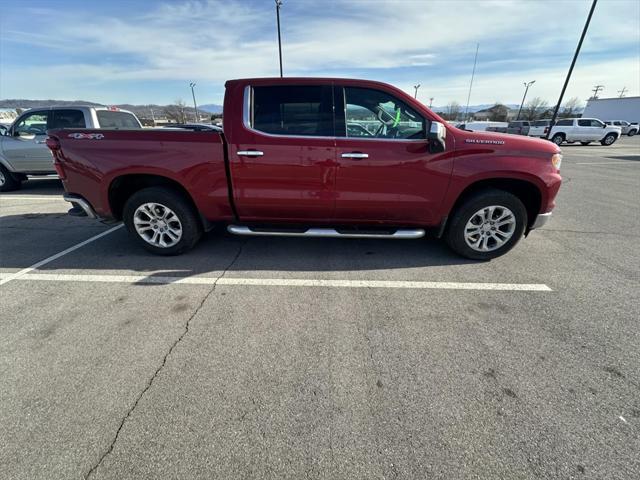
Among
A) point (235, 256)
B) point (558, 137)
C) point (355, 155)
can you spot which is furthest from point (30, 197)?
point (558, 137)

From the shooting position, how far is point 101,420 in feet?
6.18

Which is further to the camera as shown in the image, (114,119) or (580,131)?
(580,131)

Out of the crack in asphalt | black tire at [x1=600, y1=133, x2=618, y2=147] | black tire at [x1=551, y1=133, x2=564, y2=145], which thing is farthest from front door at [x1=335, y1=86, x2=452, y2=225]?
black tire at [x1=600, y1=133, x2=618, y2=147]

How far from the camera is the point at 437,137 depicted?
10.8 feet

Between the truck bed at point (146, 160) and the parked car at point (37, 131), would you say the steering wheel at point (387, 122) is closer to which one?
the truck bed at point (146, 160)

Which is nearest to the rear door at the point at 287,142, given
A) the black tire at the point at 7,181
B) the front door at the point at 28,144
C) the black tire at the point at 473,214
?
the black tire at the point at 473,214

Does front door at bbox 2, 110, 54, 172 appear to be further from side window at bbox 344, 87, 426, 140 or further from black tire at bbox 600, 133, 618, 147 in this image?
black tire at bbox 600, 133, 618, 147

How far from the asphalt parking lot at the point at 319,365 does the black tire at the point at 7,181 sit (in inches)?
206

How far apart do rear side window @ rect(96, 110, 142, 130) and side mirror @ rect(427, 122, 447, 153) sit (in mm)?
7390

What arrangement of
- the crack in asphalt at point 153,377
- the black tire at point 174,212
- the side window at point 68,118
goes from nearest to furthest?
the crack in asphalt at point 153,377, the black tire at point 174,212, the side window at point 68,118

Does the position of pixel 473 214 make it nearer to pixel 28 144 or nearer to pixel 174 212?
pixel 174 212

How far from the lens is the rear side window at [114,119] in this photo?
731 cm

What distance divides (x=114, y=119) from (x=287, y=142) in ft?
20.9

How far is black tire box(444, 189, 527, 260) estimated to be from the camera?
371 centimetres
